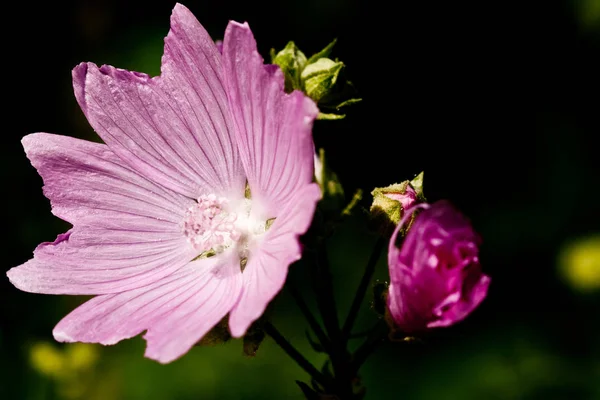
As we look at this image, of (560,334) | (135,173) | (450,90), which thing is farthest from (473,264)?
(450,90)

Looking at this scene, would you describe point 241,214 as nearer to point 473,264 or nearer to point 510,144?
point 473,264

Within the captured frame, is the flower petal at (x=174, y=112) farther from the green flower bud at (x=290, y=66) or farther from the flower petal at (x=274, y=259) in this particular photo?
the flower petal at (x=274, y=259)

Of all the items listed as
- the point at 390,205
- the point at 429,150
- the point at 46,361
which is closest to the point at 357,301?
the point at 390,205

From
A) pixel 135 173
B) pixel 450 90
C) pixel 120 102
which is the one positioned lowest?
pixel 450 90

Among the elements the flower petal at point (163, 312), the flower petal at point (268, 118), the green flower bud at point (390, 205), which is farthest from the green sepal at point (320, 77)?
the flower petal at point (163, 312)

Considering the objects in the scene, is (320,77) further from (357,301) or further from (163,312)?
(163,312)

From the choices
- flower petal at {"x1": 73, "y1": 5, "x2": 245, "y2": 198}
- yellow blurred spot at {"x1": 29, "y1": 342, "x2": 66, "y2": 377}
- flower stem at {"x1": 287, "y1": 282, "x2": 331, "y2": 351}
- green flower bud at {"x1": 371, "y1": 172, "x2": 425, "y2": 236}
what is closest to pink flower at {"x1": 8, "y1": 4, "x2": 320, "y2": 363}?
flower petal at {"x1": 73, "y1": 5, "x2": 245, "y2": 198}
